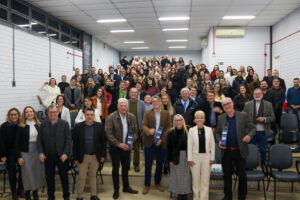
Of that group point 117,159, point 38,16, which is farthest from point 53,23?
point 117,159

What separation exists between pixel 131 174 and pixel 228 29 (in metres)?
7.28

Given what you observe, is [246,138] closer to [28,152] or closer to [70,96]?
[28,152]

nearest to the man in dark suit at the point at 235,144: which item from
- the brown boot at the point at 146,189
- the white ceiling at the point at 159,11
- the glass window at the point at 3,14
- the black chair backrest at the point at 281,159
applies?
the black chair backrest at the point at 281,159

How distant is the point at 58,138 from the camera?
3.56 meters

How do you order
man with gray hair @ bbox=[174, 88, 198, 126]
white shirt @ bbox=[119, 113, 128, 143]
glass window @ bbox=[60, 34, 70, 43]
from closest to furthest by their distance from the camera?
white shirt @ bbox=[119, 113, 128, 143], man with gray hair @ bbox=[174, 88, 198, 126], glass window @ bbox=[60, 34, 70, 43]

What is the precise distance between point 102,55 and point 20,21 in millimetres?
6952

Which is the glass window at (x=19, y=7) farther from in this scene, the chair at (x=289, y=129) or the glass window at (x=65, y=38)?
the chair at (x=289, y=129)

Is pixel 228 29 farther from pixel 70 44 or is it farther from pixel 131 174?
pixel 131 174

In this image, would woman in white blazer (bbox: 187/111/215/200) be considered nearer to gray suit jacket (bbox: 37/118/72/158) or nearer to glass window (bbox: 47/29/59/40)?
gray suit jacket (bbox: 37/118/72/158)

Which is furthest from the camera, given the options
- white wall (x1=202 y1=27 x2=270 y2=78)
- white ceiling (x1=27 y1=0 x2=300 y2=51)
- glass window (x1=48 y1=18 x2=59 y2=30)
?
white wall (x1=202 y1=27 x2=270 y2=78)

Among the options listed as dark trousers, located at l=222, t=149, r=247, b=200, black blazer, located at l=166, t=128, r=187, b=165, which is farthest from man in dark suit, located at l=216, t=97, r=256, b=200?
black blazer, located at l=166, t=128, r=187, b=165

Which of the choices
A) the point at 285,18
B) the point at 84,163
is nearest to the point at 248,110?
the point at 84,163

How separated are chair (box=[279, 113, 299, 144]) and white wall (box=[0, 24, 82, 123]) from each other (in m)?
6.50

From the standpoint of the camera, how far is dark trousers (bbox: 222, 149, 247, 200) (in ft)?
11.5
